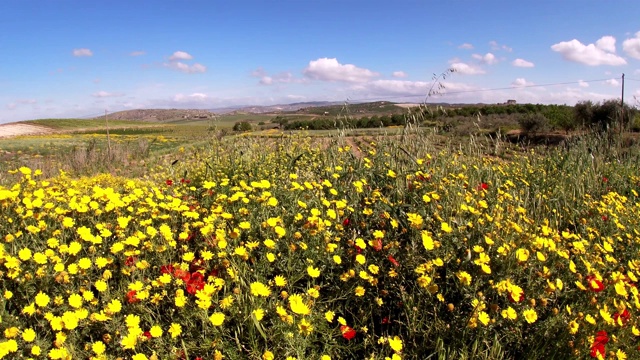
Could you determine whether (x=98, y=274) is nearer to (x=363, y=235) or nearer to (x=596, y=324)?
(x=363, y=235)

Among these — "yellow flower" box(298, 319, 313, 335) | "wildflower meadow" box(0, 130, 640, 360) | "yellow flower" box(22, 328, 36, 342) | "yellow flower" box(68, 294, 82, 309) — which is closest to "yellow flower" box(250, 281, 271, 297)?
"wildflower meadow" box(0, 130, 640, 360)

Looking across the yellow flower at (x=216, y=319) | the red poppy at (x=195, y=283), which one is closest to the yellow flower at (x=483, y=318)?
the yellow flower at (x=216, y=319)

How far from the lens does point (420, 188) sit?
3.20m

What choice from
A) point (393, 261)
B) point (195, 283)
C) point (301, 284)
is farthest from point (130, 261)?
point (393, 261)

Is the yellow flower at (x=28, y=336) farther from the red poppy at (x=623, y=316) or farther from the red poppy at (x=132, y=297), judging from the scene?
the red poppy at (x=623, y=316)

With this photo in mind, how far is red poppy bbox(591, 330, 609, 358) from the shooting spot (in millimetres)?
1709

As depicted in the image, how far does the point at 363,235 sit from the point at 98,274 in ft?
5.61

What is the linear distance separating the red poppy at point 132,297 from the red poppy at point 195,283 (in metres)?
0.26

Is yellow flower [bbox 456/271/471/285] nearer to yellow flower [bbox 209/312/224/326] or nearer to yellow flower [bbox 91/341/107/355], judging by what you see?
yellow flower [bbox 209/312/224/326]

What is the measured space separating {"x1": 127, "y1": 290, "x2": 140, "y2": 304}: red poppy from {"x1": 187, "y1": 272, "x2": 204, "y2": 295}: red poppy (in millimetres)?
256

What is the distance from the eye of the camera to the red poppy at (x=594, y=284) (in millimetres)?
1985

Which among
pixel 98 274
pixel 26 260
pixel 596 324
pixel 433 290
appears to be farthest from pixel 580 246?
pixel 26 260

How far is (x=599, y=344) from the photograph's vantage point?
1.75 metres

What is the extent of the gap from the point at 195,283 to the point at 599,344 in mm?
1996
